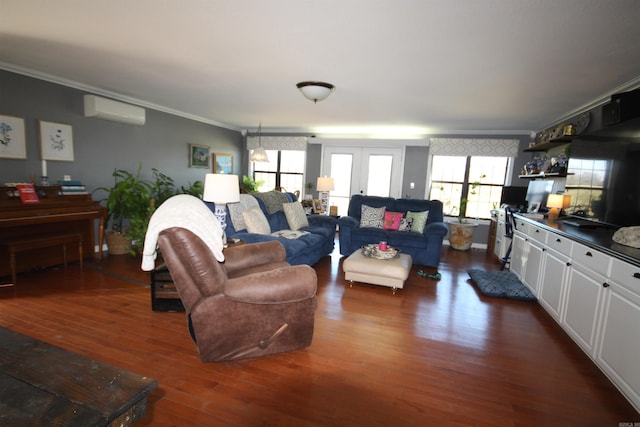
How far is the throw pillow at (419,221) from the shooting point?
4746 mm

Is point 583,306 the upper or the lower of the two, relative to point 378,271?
upper

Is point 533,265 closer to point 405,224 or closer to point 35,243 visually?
point 405,224

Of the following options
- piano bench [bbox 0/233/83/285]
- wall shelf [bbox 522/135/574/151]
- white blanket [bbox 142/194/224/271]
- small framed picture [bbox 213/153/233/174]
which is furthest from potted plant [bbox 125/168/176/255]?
wall shelf [bbox 522/135/574/151]

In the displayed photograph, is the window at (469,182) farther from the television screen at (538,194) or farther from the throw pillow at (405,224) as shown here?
the throw pillow at (405,224)

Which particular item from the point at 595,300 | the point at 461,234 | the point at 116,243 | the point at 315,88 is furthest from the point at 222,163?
the point at 595,300

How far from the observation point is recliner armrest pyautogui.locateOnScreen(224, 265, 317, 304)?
1.94 m

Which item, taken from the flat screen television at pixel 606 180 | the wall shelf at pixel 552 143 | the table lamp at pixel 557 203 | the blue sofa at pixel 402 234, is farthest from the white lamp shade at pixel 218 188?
the wall shelf at pixel 552 143

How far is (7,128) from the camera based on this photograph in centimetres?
340

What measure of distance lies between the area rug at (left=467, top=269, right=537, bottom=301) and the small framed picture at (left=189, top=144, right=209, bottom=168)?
5279 mm

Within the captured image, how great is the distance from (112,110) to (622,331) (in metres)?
5.64

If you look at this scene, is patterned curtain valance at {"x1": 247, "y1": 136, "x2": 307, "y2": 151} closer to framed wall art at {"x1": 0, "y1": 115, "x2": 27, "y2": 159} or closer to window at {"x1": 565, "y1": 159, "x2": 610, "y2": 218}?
framed wall art at {"x1": 0, "y1": 115, "x2": 27, "y2": 159}

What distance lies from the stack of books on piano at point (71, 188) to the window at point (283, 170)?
4181mm

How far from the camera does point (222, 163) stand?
698 centimetres

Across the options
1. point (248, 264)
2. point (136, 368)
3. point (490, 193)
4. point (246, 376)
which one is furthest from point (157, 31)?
point (490, 193)
